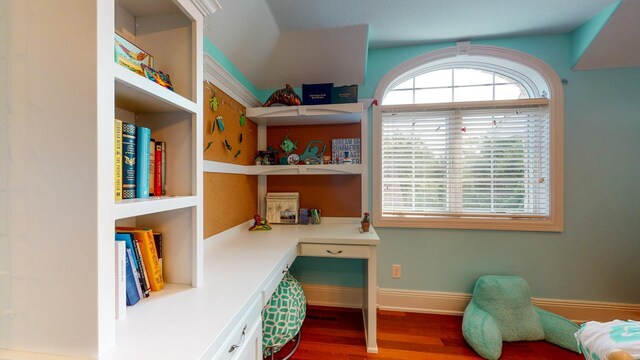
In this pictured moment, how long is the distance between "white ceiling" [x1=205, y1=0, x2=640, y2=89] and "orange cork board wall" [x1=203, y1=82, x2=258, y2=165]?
31 centimetres

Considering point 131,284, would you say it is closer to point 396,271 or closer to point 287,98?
point 287,98

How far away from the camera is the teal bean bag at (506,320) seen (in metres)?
1.63

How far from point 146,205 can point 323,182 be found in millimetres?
1660

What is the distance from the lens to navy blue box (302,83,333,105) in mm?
1967

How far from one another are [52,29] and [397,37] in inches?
80.4

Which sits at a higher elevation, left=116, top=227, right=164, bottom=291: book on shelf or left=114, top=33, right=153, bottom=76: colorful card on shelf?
left=114, top=33, right=153, bottom=76: colorful card on shelf

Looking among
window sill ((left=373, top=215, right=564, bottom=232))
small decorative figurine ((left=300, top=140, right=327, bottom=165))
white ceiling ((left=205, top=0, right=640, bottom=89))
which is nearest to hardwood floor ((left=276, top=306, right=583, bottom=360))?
window sill ((left=373, top=215, right=564, bottom=232))

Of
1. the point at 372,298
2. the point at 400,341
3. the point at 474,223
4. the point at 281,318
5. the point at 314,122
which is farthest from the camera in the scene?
the point at 314,122

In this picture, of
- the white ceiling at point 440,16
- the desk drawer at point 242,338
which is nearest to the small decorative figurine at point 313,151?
the white ceiling at point 440,16

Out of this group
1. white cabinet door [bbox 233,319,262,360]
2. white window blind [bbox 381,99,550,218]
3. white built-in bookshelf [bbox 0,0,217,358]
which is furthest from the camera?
white window blind [bbox 381,99,550,218]

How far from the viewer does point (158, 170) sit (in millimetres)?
881

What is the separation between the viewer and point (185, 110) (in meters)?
0.88

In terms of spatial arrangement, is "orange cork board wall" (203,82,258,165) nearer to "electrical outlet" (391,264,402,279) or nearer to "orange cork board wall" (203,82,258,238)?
"orange cork board wall" (203,82,258,238)

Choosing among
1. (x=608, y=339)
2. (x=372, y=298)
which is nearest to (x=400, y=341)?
(x=372, y=298)
